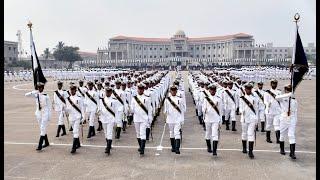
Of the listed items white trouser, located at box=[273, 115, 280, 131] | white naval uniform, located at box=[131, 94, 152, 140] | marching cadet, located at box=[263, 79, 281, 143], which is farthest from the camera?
marching cadet, located at box=[263, 79, 281, 143]

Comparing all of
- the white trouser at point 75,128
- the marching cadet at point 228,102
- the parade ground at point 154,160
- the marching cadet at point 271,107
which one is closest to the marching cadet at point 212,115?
the parade ground at point 154,160

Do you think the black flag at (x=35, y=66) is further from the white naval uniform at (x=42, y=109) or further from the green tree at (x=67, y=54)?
the green tree at (x=67, y=54)

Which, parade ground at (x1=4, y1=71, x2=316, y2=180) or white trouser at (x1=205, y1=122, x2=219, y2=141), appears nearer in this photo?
parade ground at (x1=4, y1=71, x2=316, y2=180)

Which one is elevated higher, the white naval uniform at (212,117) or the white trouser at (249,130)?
the white naval uniform at (212,117)

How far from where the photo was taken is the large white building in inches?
4828

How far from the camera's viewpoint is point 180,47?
5162 inches

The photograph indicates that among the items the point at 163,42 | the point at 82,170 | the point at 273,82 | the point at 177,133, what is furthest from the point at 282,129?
the point at 163,42

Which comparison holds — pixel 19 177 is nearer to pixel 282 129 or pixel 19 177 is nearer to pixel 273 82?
pixel 282 129

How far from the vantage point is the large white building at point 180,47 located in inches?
4828

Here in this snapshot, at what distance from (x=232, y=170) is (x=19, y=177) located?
3860 millimetres

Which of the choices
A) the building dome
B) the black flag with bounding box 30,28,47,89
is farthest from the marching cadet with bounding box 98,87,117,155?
the building dome

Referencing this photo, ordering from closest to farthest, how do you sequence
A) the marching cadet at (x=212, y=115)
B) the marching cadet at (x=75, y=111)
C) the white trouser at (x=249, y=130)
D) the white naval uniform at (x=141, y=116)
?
the white trouser at (x=249, y=130) → the marching cadet at (x=212, y=115) → the white naval uniform at (x=141, y=116) → the marching cadet at (x=75, y=111)

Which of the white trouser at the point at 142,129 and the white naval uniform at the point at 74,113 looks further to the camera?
the white naval uniform at the point at 74,113

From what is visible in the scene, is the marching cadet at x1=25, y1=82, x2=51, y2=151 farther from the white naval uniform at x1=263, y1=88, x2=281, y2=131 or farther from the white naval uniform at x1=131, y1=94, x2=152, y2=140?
the white naval uniform at x1=263, y1=88, x2=281, y2=131
